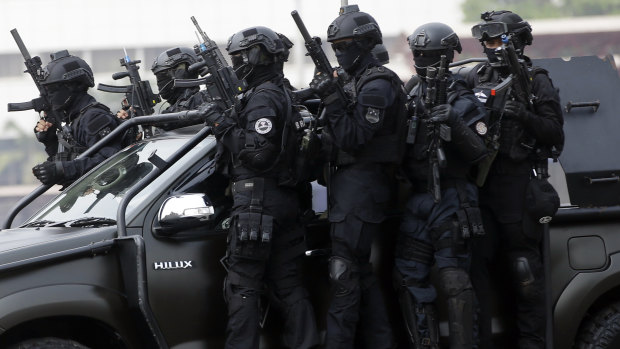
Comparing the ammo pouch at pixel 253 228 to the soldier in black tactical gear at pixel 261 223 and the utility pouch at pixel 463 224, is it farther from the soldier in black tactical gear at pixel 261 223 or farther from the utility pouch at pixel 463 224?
the utility pouch at pixel 463 224

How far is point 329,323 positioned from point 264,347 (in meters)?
0.36

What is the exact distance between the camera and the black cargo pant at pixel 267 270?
4.91 meters

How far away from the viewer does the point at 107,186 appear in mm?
5418

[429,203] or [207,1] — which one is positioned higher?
[207,1]

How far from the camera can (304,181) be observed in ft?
17.6

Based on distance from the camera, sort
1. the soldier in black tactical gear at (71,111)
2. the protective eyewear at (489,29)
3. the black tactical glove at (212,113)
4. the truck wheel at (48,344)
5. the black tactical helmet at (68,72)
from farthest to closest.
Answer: the black tactical helmet at (68,72)
the soldier in black tactical gear at (71,111)
the protective eyewear at (489,29)
the black tactical glove at (212,113)
the truck wheel at (48,344)

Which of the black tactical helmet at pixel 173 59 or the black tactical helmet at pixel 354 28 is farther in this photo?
the black tactical helmet at pixel 173 59

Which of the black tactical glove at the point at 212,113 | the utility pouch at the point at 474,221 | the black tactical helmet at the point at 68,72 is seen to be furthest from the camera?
the black tactical helmet at the point at 68,72

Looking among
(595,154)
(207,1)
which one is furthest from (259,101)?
(207,1)

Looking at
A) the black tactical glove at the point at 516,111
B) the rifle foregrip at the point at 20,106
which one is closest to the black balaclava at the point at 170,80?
the rifle foregrip at the point at 20,106

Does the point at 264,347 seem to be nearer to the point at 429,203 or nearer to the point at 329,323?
the point at 329,323

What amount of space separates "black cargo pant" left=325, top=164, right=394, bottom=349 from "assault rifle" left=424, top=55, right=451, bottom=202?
0.87 feet

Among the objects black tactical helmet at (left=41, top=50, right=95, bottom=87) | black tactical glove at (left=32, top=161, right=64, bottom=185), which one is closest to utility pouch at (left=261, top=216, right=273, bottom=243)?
black tactical glove at (left=32, top=161, right=64, bottom=185)

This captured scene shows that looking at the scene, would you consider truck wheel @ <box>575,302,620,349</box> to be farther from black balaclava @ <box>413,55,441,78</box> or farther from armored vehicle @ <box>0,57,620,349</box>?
black balaclava @ <box>413,55,441,78</box>
